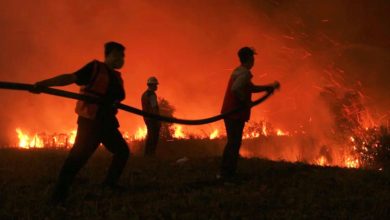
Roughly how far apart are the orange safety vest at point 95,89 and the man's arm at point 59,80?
320 mm

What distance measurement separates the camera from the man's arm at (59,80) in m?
4.97

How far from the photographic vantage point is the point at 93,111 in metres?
5.52

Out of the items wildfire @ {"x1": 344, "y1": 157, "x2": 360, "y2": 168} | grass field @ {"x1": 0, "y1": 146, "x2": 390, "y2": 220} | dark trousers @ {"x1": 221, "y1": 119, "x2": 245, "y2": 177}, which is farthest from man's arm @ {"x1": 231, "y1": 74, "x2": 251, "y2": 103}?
wildfire @ {"x1": 344, "y1": 157, "x2": 360, "y2": 168}

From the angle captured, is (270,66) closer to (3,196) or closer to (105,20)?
(105,20)

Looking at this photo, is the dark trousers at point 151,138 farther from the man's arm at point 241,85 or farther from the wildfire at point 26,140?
the wildfire at point 26,140

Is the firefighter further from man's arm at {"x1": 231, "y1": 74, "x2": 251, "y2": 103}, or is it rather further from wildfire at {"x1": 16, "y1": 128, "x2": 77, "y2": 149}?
wildfire at {"x1": 16, "y1": 128, "x2": 77, "y2": 149}

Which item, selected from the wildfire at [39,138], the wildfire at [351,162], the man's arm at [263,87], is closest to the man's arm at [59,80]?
the man's arm at [263,87]

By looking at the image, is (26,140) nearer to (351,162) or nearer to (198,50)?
(198,50)

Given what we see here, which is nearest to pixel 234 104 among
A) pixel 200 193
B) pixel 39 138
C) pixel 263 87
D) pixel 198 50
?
pixel 263 87

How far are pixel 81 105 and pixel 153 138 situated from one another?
19.1 feet

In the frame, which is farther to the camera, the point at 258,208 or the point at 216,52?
the point at 216,52

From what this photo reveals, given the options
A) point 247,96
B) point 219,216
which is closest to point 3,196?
point 219,216

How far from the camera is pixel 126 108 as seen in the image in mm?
6039

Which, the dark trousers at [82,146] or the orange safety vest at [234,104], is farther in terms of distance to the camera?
the orange safety vest at [234,104]
